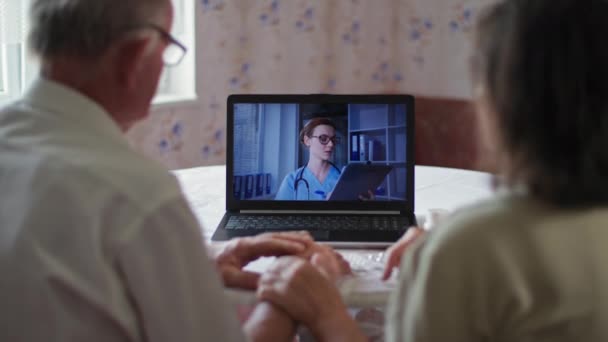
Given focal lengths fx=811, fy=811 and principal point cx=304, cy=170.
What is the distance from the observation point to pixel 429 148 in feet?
12.9

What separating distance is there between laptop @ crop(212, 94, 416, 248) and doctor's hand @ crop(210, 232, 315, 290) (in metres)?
0.22

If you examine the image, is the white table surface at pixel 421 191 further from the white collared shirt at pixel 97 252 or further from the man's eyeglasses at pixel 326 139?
the white collared shirt at pixel 97 252

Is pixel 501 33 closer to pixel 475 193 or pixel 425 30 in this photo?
pixel 475 193

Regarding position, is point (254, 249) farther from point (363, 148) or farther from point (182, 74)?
point (182, 74)

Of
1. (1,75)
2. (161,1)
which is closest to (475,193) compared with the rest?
(161,1)

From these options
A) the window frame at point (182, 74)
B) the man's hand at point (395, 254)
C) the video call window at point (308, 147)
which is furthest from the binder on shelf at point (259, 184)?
the window frame at point (182, 74)

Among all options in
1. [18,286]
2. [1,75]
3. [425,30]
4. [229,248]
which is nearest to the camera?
[18,286]

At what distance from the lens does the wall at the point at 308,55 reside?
11.4 feet

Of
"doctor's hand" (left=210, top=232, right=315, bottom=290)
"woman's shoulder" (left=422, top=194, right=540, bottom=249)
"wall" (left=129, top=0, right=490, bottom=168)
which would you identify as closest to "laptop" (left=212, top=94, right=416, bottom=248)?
"doctor's hand" (left=210, top=232, right=315, bottom=290)

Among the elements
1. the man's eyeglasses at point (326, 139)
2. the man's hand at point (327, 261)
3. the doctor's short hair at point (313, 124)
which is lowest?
the man's hand at point (327, 261)

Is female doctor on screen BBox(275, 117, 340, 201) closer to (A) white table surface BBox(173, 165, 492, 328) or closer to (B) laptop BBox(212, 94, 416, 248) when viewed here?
(B) laptop BBox(212, 94, 416, 248)

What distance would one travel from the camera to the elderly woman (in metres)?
0.71

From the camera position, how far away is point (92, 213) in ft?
2.68

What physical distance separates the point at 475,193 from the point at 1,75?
1863 millimetres
